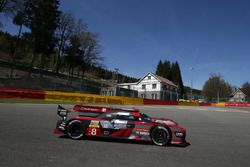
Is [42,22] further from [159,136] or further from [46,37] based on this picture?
[159,136]

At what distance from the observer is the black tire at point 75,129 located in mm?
6406

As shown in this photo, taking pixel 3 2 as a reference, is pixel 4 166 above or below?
below

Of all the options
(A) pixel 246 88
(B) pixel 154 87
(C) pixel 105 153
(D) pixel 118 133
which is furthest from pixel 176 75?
(C) pixel 105 153

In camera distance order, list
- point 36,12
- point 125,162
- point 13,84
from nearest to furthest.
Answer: point 125,162 → point 13,84 → point 36,12

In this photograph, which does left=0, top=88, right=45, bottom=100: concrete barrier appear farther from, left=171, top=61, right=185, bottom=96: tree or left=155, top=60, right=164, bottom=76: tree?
left=171, top=61, right=185, bottom=96: tree

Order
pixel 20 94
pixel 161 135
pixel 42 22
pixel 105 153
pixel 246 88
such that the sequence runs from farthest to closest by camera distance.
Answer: pixel 246 88 < pixel 42 22 < pixel 20 94 < pixel 161 135 < pixel 105 153

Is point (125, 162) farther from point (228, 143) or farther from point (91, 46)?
point (91, 46)

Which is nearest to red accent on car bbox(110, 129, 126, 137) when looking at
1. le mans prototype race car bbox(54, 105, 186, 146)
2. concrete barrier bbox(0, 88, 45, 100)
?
le mans prototype race car bbox(54, 105, 186, 146)

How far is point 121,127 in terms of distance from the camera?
630 centimetres

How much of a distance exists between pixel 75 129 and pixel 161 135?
2.32m

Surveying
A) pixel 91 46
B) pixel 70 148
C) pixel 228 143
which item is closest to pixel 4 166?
pixel 70 148

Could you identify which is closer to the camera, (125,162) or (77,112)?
(125,162)

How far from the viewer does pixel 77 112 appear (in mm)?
6781

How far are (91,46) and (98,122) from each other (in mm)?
48119
